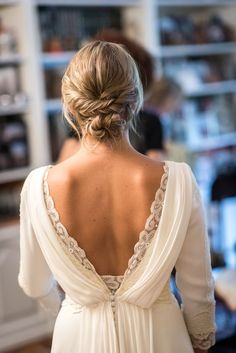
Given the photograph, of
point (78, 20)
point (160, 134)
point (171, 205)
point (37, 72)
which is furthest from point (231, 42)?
point (171, 205)

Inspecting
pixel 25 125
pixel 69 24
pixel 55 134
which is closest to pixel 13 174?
pixel 25 125

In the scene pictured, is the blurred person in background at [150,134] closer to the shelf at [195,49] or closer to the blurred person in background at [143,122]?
the blurred person in background at [143,122]

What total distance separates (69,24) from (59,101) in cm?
53

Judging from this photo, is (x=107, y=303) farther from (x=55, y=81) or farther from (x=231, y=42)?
(x=231, y=42)

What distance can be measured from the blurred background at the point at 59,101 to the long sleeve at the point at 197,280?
1.20 meters

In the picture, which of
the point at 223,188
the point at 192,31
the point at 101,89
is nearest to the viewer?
the point at 101,89

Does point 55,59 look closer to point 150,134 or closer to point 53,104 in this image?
point 53,104

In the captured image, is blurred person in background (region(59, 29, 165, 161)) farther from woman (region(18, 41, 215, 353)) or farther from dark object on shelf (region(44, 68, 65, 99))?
dark object on shelf (region(44, 68, 65, 99))

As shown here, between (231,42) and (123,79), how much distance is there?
3.44 metres

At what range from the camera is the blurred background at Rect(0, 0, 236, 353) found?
11.8ft

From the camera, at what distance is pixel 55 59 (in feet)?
12.7

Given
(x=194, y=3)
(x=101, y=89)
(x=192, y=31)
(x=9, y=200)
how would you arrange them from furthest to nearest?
(x=192, y=31), (x=194, y=3), (x=9, y=200), (x=101, y=89)

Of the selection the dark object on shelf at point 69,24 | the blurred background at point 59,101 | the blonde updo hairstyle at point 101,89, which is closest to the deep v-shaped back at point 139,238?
the blonde updo hairstyle at point 101,89

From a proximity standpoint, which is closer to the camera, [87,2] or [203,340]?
[203,340]
